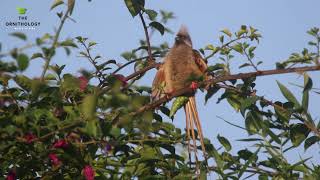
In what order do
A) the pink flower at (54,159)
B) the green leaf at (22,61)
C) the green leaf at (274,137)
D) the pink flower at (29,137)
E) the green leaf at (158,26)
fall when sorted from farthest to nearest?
the green leaf at (158,26)
the green leaf at (274,137)
the pink flower at (54,159)
the pink flower at (29,137)
the green leaf at (22,61)

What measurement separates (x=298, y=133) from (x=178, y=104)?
0.60 metres

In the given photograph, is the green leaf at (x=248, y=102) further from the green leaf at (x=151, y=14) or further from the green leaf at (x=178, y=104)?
the green leaf at (x=151, y=14)

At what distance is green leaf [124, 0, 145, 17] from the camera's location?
8.25 feet

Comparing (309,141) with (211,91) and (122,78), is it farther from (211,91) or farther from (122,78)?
(122,78)

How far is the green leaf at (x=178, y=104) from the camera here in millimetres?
2576

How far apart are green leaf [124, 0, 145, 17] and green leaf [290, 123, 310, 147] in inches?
35.9

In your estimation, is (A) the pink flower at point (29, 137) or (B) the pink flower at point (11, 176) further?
(B) the pink flower at point (11, 176)

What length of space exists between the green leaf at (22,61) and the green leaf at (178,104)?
1.05 metres

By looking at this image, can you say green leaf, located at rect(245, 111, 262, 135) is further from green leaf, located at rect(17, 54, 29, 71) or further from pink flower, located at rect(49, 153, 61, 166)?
green leaf, located at rect(17, 54, 29, 71)

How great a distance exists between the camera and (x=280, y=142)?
2359 mm

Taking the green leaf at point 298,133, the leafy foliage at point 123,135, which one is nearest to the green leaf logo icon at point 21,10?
the leafy foliage at point 123,135

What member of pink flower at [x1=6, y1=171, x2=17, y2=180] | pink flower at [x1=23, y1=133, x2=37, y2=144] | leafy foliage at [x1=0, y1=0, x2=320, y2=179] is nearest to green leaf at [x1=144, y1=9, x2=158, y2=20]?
leafy foliage at [x1=0, y1=0, x2=320, y2=179]

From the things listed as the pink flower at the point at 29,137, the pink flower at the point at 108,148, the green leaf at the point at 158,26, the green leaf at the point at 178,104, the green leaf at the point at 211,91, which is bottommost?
the pink flower at the point at 108,148

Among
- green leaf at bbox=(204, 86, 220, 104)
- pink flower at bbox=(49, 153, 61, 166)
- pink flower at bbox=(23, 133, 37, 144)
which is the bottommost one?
pink flower at bbox=(49, 153, 61, 166)
